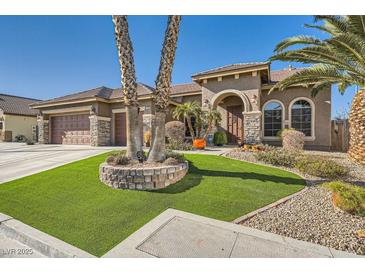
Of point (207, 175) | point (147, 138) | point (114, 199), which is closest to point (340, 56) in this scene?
point (207, 175)

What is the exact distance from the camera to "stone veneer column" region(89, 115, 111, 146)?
567 inches

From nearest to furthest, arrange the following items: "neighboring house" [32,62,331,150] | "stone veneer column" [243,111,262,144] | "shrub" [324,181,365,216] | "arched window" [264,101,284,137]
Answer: "shrub" [324,181,365,216]
"stone veneer column" [243,111,262,144]
"neighboring house" [32,62,331,150]
"arched window" [264,101,284,137]

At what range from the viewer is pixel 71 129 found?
1647 cm

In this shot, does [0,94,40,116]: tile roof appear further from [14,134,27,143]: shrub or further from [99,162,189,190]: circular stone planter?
[99,162,189,190]: circular stone planter

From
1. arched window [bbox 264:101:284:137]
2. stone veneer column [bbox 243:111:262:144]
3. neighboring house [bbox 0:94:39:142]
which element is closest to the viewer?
stone veneer column [bbox 243:111:262:144]

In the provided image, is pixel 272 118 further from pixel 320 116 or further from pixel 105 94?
pixel 105 94

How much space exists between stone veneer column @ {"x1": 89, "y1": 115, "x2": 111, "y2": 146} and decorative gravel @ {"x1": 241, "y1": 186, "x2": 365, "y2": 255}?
13401 mm

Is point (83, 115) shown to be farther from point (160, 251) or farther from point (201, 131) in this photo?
point (160, 251)

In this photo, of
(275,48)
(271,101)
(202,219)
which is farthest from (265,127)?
(202,219)

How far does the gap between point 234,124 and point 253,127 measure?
2742 mm

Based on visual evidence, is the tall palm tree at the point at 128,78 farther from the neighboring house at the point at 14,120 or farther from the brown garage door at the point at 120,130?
the neighboring house at the point at 14,120

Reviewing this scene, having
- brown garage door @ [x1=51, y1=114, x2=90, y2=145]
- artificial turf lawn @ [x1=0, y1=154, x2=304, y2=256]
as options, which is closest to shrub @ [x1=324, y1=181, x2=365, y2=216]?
artificial turf lawn @ [x1=0, y1=154, x2=304, y2=256]

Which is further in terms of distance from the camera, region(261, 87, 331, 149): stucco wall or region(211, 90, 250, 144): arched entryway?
region(211, 90, 250, 144): arched entryway

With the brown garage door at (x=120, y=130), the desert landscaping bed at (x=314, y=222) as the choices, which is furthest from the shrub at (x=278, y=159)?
the brown garage door at (x=120, y=130)
